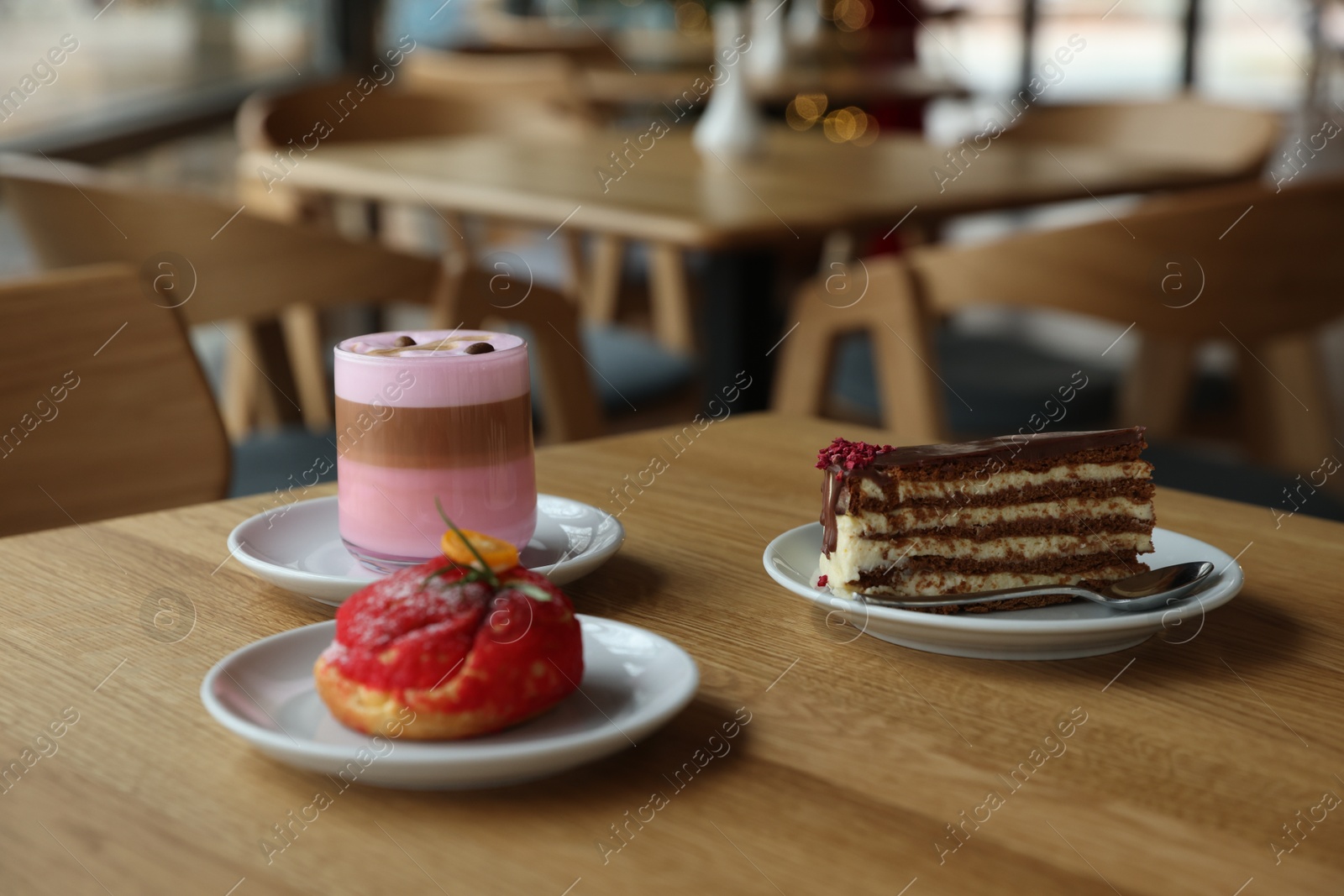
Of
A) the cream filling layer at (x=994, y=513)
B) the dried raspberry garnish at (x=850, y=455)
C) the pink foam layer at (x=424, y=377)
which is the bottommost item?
the cream filling layer at (x=994, y=513)

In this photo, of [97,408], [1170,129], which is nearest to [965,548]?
[97,408]

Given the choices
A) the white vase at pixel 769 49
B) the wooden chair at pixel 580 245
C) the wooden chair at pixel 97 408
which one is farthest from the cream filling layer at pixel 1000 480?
the white vase at pixel 769 49

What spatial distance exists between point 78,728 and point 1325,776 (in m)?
0.56

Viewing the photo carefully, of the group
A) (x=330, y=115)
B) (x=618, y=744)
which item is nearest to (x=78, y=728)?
(x=618, y=744)

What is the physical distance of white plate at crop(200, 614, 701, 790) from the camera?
1.81ft

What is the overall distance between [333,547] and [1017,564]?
0.43 meters

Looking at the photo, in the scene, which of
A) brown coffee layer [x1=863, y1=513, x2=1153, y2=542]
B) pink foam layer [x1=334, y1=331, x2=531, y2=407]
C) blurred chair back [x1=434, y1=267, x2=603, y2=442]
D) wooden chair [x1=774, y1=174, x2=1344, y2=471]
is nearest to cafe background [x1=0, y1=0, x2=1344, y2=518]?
wooden chair [x1=774, y1=174, x2=1344, y2=471]

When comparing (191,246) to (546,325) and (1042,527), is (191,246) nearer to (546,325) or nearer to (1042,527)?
(546,325)

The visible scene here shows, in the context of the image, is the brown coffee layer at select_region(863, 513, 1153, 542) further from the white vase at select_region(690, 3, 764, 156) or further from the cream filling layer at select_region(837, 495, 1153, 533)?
the white vase at select_region(690, 3, 764, 156)

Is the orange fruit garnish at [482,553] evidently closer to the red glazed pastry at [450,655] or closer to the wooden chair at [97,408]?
the red glazed pastry at [450,655]

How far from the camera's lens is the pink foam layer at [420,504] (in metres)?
0.82

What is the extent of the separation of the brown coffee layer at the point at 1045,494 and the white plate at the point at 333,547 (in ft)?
0.63

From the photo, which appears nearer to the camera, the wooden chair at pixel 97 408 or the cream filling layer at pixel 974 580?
the cream filling layer at pixel 974 580

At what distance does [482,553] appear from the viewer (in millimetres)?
621
